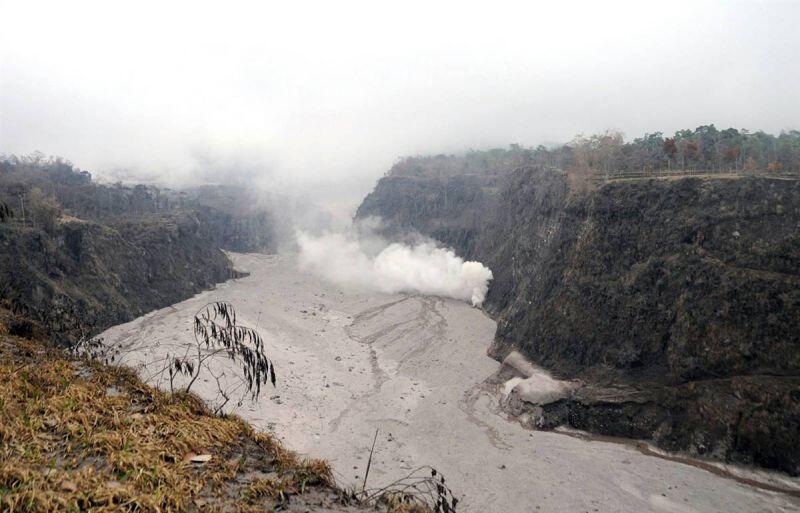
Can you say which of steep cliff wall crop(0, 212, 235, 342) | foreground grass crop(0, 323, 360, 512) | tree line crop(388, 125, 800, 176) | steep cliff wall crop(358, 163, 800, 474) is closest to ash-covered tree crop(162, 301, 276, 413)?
foreground grass crop(0, 323, 360, 512)

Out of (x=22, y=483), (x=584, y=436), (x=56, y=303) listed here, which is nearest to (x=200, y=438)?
(x=22, y=483)

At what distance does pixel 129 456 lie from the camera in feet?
20.7

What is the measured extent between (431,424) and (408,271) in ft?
143

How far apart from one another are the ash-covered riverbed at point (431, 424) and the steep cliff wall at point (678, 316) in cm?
218

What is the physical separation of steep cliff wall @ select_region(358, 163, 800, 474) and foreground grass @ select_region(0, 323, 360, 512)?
24319mm

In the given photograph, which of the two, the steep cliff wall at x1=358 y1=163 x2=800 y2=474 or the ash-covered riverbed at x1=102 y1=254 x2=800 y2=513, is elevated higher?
the steep cliff wall at x1=358 y1=163 x2=800 y2=474

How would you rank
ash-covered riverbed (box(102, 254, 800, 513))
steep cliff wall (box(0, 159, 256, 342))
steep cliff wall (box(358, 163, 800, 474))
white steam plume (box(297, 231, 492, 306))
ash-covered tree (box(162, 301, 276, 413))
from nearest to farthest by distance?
ash-covered tree (box(162, 301, 276, 413)), ash-covered riverbed (box(102, 254, 800, 513)), steep cliff wall (box(358, 163, 800, 474)), steep cliff wall (box(0, 159, 256, 342)), white steam plume (box(297, 231, 492, 306))

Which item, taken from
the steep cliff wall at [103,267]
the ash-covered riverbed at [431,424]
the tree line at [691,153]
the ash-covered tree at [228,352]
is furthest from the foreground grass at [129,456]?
the tree line at [691,153]

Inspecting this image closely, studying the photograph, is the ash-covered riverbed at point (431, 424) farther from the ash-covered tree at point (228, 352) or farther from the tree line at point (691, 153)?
the tree line at point (691, 153)

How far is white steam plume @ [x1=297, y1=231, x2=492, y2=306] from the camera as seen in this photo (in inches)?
2488

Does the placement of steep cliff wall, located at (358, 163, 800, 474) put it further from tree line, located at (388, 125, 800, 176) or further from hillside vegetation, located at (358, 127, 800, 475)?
tree line, located at (388, 125, 800, 176)

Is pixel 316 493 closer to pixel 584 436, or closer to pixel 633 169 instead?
pixel 584 436

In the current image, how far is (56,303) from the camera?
42.2 m

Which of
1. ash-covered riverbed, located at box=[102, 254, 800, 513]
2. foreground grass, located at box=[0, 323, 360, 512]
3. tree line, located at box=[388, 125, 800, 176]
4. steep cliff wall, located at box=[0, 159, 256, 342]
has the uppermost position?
tree line, located at box=[388, 125, 800, 176]
